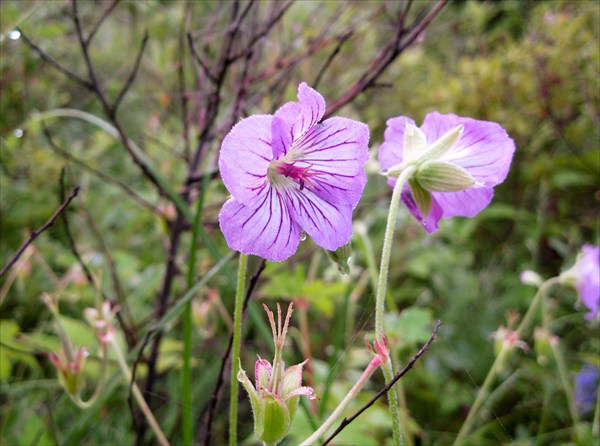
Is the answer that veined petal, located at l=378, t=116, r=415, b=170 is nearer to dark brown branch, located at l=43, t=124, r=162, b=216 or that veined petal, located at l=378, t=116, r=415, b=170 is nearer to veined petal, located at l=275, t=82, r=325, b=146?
veined petal, located at l=275, t=82, r=325, b=146

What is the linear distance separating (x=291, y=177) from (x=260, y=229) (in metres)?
0.13

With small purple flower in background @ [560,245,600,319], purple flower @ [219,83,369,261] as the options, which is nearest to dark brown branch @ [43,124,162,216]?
purple flower @ [219,83,369,261]

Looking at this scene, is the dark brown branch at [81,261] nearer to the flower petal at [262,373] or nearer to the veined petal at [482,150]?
the flower petal at [262,373]

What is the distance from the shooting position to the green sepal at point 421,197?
2.34ft

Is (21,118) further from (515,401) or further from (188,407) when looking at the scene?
(515,401)

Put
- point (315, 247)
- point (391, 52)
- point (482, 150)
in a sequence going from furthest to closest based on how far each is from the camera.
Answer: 1. point (315, 247)
2. point (391, 52)
3. point (482, 150)

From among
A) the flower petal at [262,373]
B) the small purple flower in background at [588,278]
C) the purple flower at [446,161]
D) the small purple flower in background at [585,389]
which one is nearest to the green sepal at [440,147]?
Answer: the purple flower at [446,161]

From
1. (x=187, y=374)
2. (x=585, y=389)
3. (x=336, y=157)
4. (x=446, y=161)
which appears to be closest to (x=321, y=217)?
(x=336, y=157)

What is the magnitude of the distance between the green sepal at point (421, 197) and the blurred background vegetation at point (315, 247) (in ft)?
1.00

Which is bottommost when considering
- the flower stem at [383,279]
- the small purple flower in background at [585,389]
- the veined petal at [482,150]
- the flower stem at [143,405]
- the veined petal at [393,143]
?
the small purple flower in background at [585,389]

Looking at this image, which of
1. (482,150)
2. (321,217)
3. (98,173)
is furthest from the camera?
(98,173)

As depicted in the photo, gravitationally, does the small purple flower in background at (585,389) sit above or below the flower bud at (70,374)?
below

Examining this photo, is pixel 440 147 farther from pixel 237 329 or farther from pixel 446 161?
pixel 237 329

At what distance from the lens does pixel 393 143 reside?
0.79 metres
